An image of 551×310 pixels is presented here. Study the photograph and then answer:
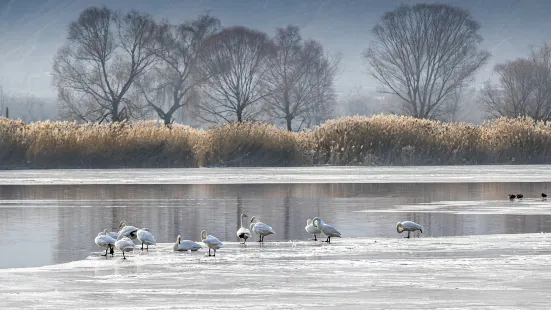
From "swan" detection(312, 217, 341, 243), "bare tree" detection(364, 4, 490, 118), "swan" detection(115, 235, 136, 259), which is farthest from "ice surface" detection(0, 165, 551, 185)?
"bare tree" detection(364, 4, 490, 118)

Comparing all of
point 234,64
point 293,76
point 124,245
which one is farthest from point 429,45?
point 124,245

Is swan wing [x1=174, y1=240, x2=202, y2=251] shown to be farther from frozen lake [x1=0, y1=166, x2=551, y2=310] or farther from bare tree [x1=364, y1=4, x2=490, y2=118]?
bare tree [x1=364, y1=4, x2=490, y2=118]

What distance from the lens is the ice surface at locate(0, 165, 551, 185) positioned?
31.7 meters

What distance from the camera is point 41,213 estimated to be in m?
20.5

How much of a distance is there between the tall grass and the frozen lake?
512 inches

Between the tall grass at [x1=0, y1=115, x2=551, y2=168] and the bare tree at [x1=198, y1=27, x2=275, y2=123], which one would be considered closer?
the tall grass at [x1=0, y1=115, x2=551, y2=168]

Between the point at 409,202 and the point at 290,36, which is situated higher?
the point at 290,36

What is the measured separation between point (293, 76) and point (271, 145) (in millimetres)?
33563

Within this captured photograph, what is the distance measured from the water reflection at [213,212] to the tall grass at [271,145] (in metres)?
12.6

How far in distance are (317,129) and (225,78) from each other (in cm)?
2250

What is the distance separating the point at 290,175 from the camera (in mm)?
34844

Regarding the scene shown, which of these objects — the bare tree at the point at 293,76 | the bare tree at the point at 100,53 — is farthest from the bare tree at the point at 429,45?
the bare tree at the point at 100,53

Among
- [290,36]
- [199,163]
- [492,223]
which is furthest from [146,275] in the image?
[290,36]

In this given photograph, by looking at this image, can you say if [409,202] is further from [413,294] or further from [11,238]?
[413,294]
